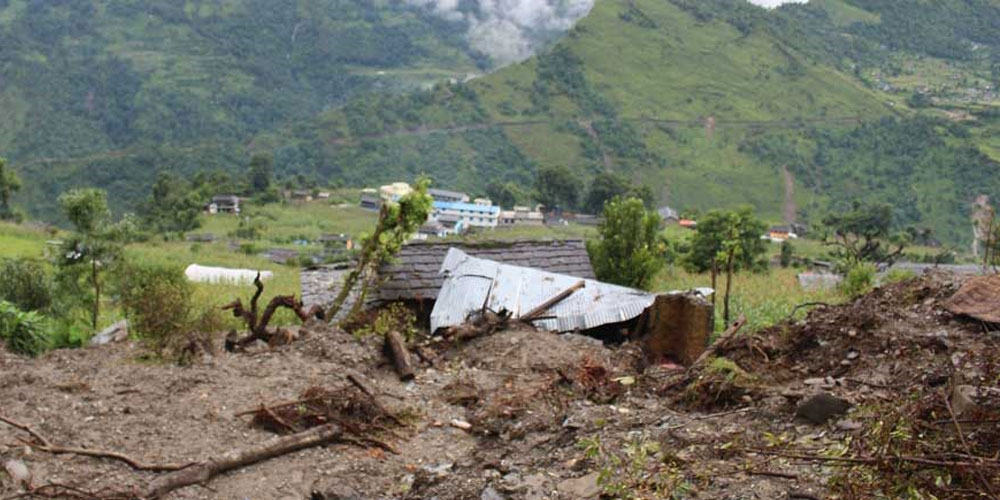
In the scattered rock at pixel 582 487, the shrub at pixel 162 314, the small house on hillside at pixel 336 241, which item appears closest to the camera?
the scattered rock at pixel 582 487

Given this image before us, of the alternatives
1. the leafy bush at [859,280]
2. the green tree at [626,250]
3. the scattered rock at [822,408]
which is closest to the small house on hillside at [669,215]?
the green tree at [626,250]

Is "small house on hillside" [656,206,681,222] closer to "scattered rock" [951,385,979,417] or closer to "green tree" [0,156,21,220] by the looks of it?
"green tree" [0,156,21,220]

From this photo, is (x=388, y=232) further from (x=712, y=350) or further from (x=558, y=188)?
(x=558, y=188)

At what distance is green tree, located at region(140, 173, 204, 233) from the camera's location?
52.5 meters

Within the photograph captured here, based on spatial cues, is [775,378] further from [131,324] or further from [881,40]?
[881,40]

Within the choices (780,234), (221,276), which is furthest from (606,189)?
(221,276)

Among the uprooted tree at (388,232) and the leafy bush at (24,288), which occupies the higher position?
the uprooted tree at (388,232)

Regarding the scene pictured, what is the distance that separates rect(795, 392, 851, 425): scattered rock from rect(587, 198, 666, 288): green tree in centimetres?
981

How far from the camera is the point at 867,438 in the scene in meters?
4.53

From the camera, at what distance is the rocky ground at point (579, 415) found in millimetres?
Result: 4578

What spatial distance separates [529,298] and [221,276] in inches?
739

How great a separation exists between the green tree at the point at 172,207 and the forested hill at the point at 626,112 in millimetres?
11160

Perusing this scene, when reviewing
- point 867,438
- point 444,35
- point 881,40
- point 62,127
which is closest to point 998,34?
point 881,40

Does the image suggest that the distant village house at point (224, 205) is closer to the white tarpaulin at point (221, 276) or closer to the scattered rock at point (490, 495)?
the white tarpaulin at point (221, 276)
